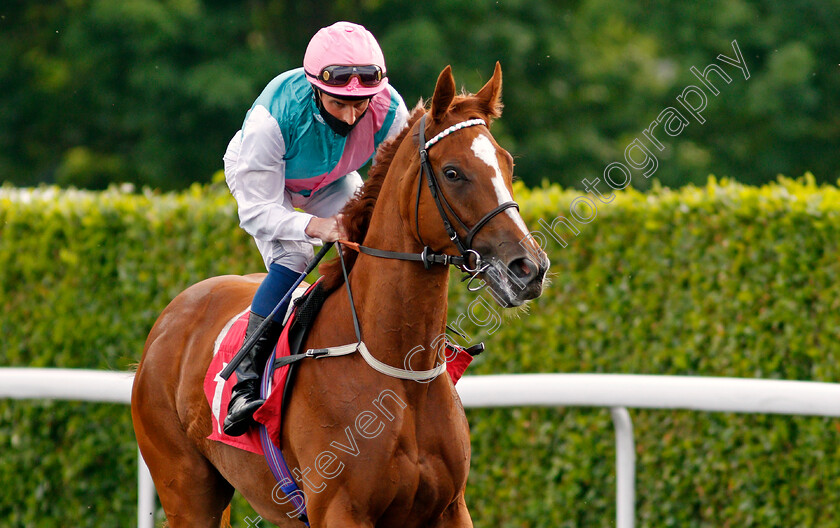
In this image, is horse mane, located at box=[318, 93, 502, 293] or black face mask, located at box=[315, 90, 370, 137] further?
black face mask, located at box=[315, 90, 370, 137]

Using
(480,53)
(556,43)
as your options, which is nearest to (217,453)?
(480,53)

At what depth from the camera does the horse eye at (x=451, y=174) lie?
2.83 m

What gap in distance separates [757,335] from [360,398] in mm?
2698

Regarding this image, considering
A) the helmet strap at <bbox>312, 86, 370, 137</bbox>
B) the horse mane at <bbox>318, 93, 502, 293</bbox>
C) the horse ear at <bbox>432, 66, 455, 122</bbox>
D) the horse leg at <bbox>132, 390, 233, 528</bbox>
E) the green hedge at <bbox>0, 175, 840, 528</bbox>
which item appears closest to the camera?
the horse ear at <bbox>432, 66, 455, 122</bbox>

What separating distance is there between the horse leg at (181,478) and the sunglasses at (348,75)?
5.54ft

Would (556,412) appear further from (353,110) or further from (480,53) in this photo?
(480,53)

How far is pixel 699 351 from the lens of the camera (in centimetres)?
511

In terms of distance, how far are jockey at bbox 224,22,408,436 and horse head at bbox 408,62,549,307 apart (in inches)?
15.8

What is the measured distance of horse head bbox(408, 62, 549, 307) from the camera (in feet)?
8.75

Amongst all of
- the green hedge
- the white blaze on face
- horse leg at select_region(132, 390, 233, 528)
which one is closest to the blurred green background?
the green hedge

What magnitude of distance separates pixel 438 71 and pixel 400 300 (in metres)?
10.7

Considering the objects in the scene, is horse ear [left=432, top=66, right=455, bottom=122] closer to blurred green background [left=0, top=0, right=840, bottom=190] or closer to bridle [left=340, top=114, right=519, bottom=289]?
bridle [left=340, top=114, right=519, bottom=289]

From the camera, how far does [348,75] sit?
10.6ft

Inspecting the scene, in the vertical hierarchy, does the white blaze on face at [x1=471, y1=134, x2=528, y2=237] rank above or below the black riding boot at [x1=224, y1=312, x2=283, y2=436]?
above
